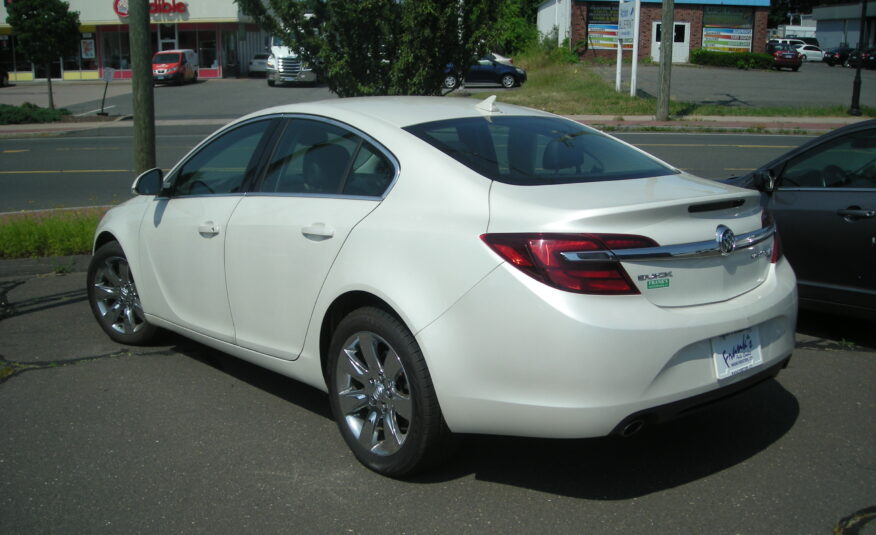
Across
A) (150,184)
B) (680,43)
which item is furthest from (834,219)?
(680,43)

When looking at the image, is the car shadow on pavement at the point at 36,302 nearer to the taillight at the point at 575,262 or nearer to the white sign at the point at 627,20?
the taillight at the point at 575,262

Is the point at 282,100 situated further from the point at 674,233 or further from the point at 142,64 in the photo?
the point at 674,233

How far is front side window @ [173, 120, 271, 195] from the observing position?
5.07 metres

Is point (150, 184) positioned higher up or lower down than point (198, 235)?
higher up

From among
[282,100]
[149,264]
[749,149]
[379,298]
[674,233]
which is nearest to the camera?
[674,233]

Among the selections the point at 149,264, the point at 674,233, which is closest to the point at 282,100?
the point at 149,264

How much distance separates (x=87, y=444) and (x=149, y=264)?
140cm

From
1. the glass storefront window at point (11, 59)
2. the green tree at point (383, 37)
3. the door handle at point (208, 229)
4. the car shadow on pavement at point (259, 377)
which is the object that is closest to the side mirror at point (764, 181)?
the car shadow on pavement at point (259, 377)

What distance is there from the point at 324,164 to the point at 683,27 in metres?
56.8

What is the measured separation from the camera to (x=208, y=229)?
4965 mm

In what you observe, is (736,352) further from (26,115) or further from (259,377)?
(26,115)

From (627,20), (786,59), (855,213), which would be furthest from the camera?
(786,59)

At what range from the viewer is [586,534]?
351 cm

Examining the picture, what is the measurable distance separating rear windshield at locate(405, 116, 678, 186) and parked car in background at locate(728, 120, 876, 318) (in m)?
1.92
